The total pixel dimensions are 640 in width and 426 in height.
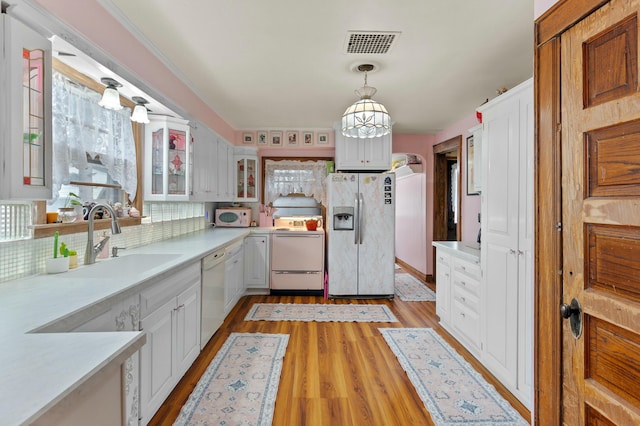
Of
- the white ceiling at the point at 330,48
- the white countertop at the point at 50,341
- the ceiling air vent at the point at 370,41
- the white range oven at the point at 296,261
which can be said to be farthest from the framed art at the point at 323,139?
the white countertop at the point at 50,341

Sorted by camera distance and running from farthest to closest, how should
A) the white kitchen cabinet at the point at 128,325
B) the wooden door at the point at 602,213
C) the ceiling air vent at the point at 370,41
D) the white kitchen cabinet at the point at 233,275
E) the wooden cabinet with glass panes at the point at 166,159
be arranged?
the white kitchen cabinet at the point at 233,275, the wooden cabinet with glass panes at the point at 166,159, the ceiling air vent at the point at 370,41, the white kitchen cabinet at the point at 128,325, the wooden door at the point at 602,213

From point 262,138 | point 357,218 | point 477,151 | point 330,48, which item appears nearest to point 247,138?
point 262,138

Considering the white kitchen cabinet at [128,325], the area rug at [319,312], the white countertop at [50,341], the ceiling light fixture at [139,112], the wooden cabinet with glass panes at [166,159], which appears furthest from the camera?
the area rug at [319,312]

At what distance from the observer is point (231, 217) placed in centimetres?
454

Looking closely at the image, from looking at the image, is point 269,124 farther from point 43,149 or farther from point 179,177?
point 43,149

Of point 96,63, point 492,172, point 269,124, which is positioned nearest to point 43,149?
point 96,63

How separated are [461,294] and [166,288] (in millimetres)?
2436

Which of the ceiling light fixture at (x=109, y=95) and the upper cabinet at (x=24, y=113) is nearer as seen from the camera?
the upper cabinet at (x=24, y=113)

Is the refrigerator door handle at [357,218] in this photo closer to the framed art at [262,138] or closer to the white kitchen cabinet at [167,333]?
the framed art at [262,138]

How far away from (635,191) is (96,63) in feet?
8.43

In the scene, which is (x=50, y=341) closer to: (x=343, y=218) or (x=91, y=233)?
(x=91, y=233)

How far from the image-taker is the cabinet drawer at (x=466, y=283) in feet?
8.13

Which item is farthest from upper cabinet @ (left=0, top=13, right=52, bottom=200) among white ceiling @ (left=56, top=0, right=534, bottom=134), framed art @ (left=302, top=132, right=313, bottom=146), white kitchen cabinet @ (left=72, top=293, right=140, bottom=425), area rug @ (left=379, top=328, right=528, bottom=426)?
framed art @ (left=302, top=132, right=313, bottom=146)

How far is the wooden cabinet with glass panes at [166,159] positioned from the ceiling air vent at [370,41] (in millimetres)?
1758
